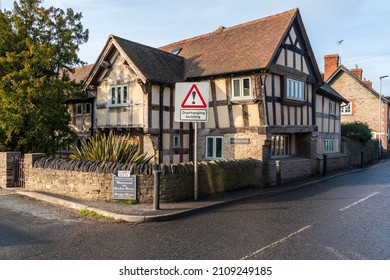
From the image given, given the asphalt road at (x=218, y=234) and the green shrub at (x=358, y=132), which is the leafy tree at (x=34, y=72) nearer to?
the asphalt road at (x=218, y=234)

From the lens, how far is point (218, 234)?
21.3 ft

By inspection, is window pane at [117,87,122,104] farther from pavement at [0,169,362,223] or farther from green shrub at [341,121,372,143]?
green shrub at [341,121,372,143]

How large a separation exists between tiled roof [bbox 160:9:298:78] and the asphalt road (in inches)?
277

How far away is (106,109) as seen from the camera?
16203 millimetres

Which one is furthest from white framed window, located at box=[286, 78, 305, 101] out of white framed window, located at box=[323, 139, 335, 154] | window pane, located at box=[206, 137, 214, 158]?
white framed window, located at box=[323, 139, 335, 154]

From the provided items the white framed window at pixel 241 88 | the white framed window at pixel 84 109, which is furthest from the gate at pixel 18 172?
the white framed window at pixel 241 88

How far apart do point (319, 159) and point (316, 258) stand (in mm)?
13498

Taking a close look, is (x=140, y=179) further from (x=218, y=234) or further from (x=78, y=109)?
(x=78, y=109)

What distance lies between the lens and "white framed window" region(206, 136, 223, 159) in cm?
1512

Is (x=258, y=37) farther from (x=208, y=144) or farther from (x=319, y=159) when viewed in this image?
A: (x=319, y=159)

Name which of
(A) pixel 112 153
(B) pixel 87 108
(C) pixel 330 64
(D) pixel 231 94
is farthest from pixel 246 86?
(C) pixel 330 64

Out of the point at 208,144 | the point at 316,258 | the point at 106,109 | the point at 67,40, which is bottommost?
the point at 316,258

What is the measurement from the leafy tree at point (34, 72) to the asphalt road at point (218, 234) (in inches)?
188

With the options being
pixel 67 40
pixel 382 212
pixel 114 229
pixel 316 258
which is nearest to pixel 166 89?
pixel 67 40
